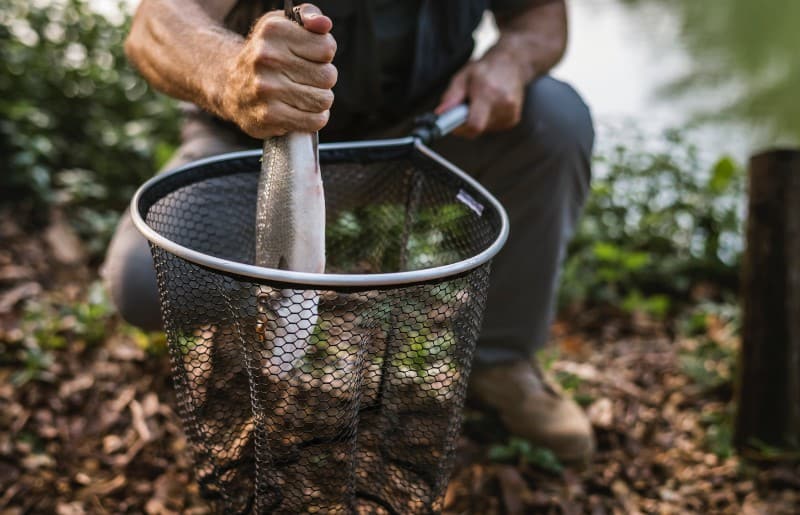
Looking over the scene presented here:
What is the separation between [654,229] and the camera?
3.09m

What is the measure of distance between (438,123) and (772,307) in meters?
0.99

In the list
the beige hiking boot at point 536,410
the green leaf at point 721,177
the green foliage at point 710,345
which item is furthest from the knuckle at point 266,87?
the green leaf at point 721,177

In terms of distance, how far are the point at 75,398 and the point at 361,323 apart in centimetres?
114

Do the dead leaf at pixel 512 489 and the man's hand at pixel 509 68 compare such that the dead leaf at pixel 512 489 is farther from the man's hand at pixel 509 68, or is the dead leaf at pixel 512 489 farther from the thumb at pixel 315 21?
the thumb at pixel 315 21

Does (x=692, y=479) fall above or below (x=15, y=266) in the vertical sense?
above

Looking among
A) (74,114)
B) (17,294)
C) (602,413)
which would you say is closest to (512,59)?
(602,413)

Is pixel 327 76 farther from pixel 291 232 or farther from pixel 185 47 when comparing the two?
pixel 185 47

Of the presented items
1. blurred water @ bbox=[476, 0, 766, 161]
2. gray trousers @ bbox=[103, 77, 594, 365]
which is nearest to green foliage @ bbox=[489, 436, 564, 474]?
gray trousers @ bbox=[103, 77, 594, 365]

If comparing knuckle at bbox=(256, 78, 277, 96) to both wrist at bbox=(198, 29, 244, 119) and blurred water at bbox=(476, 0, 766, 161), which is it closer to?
wrist at bbox=(198, 29, 244, 119)

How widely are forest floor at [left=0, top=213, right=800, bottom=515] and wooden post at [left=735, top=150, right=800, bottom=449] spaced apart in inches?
3.7

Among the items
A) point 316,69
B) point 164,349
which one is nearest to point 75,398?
point 164,349

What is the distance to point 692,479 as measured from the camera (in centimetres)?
183

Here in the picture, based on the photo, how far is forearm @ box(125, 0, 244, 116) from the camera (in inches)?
47.4

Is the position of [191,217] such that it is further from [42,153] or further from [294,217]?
[42,153]
